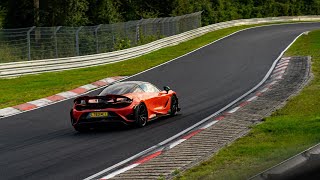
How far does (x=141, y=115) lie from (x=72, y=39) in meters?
20.0

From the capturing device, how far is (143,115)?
599 inches

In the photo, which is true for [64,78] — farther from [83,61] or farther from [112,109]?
[112,109]

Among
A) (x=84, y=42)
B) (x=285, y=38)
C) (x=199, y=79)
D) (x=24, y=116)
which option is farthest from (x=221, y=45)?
(x=24, y=116)

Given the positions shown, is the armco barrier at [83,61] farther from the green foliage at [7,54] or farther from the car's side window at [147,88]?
the car's side window at [147,88]

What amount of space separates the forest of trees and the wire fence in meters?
7.36

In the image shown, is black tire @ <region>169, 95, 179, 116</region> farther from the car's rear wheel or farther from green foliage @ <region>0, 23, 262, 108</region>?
green foliage @ <region>0, 23, 262, 108</region>

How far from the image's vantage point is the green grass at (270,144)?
7.78 meters

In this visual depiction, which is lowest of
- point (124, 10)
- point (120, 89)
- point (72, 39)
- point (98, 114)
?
point (124, 10)

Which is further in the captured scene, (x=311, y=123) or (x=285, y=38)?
(x=285, y=38)

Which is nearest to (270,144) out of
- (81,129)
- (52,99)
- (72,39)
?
(81,129)

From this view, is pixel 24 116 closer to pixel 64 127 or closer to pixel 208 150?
pixel 64 127

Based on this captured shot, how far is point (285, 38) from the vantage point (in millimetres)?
46156

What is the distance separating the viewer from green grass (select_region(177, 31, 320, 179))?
7779 mm

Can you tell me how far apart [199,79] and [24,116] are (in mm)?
10081
